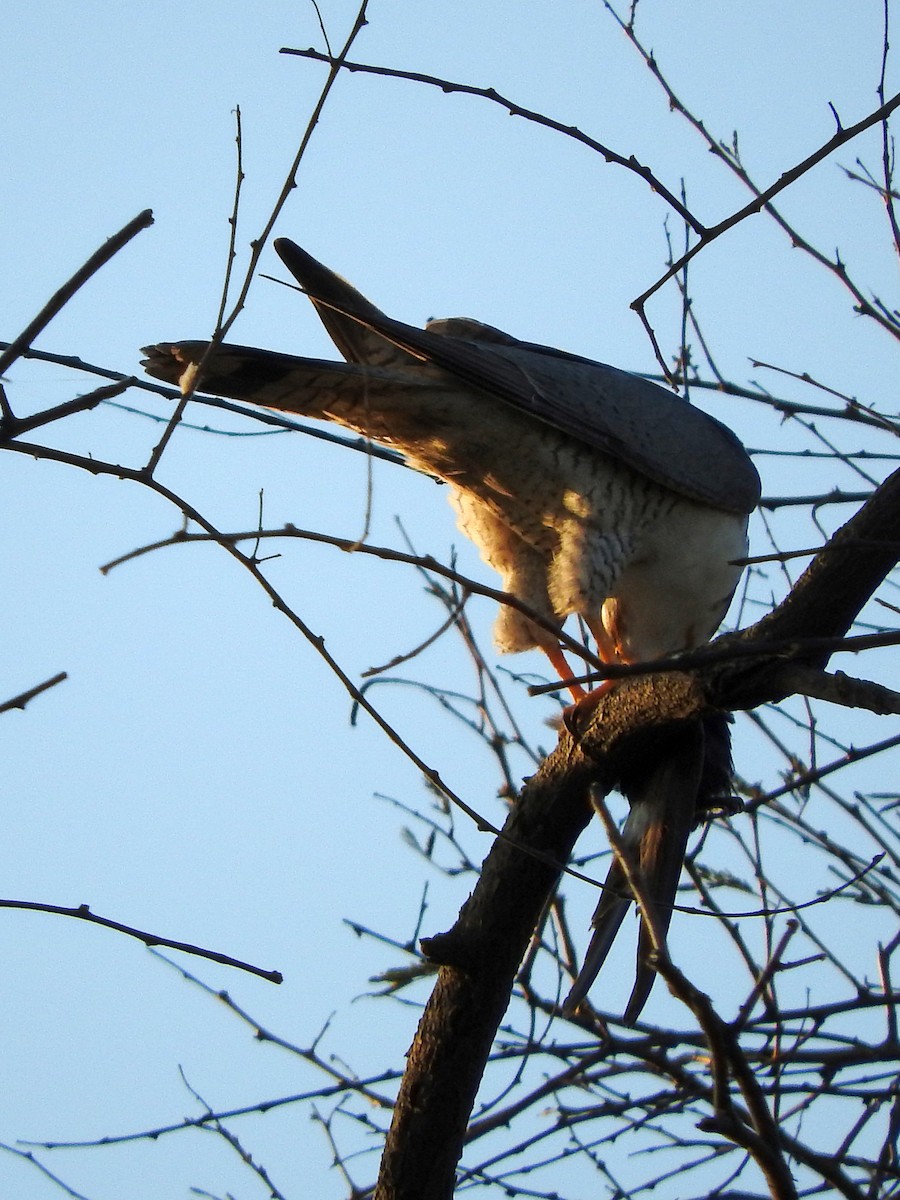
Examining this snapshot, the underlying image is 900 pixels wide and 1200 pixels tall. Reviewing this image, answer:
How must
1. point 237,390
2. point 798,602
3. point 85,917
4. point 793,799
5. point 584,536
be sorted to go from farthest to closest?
point 584,536, point 793,799, point 237,390, point 798,602, point 85,917

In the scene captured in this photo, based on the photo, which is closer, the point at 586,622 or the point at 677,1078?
the point at 677,1078

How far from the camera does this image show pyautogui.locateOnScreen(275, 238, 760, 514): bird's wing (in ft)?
14.2

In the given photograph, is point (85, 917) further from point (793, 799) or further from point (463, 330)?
point (463, 330)

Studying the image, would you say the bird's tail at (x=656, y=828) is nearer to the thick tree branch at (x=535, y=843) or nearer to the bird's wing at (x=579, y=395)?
the thick tree branch at (x=535, y=843)

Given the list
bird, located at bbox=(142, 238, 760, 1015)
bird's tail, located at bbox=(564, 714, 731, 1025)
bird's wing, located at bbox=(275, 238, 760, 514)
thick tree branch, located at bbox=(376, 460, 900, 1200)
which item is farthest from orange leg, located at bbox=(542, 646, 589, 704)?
thick tree branch, located at bbox=(376, 460, 900, 1200)

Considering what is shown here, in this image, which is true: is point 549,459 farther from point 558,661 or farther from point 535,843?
point 535,843

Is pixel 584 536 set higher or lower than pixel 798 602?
higher

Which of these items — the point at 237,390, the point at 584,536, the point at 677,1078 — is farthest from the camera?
the point at 584,536

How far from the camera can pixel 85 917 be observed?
209 centimetres

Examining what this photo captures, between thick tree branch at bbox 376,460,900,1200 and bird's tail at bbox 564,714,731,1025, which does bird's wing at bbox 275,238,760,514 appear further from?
thick tree branch at bbox 376,460,900,1200

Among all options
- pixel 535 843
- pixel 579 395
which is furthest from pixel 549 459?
pixel 535 843

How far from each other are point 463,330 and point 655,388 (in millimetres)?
946

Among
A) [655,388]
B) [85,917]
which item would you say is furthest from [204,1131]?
[655,388]

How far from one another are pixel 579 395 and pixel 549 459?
31 cm
